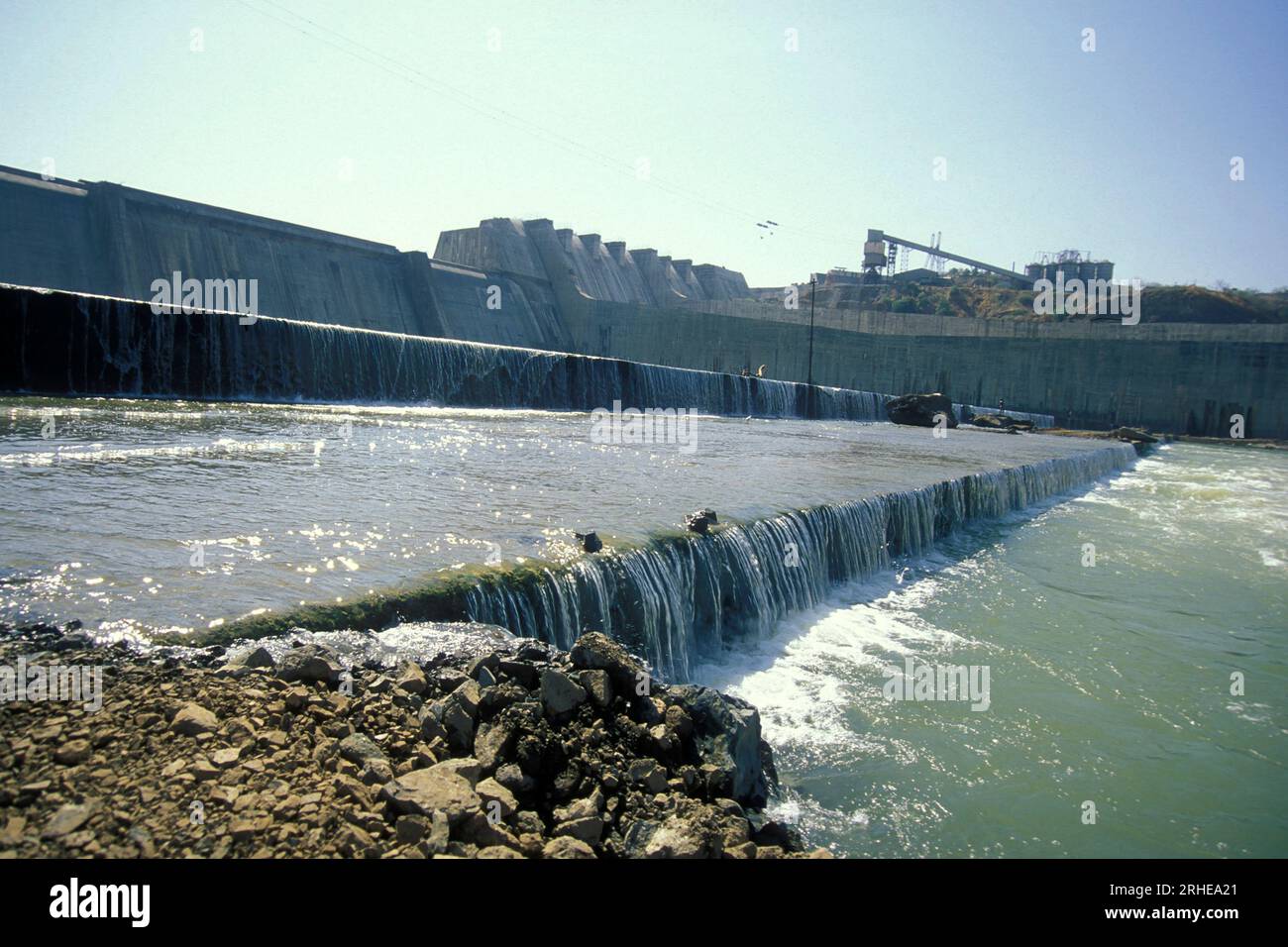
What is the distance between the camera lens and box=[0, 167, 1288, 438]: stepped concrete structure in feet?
97.5

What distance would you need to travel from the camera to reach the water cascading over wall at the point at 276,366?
50.9 ft

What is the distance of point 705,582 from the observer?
644 cm

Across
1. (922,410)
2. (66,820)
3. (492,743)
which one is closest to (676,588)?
(492,743)

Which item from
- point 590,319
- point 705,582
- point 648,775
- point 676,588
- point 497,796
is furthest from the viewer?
point 590,319

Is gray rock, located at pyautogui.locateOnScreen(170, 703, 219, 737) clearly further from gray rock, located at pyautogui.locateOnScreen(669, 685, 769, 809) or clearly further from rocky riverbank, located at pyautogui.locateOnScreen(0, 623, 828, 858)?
gray rock, located at pyautogui.locateOnScreen(669, 685, 769, 809)

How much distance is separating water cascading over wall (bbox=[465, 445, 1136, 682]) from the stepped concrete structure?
96.5 feet

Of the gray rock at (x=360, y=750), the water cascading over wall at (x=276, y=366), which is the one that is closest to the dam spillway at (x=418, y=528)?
the gray rock at (x=360, y=750)

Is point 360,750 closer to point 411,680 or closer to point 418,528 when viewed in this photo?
point 411,680

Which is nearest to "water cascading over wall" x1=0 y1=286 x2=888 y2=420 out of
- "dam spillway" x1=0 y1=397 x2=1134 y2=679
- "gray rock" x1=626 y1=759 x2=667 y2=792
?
"dam spillway" x1=0 y1=397 x2=1134 y2=679

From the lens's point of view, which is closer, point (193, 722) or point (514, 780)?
point (193, 722)

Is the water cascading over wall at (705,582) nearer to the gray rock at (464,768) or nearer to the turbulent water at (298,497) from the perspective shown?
the turbulent water at (298,497)

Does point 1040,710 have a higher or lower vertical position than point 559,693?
lower

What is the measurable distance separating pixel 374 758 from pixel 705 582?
4.02 m
